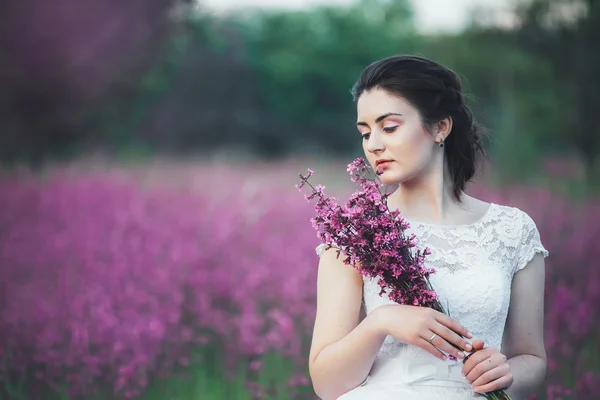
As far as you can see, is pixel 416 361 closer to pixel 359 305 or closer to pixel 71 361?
pixel 359 305

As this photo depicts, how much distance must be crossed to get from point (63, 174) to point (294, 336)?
684 cm

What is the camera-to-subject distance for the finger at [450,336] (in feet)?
5.64

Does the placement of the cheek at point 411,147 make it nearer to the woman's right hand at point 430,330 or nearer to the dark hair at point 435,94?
the dark hair at point 435,94

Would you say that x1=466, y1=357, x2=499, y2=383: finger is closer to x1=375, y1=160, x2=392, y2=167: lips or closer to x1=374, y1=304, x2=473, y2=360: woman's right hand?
x1=374, y1=304, x2=473, y2=360: woman's right hand

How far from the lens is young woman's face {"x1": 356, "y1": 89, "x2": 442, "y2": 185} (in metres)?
→ 2.03

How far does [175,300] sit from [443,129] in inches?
91.9

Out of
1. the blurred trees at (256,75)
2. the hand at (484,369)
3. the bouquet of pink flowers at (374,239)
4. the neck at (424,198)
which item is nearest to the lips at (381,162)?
the neck at (424,198)

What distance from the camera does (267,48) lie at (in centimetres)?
3275

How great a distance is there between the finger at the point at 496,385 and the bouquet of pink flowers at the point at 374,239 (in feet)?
0.14

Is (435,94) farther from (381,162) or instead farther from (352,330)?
(352,330)

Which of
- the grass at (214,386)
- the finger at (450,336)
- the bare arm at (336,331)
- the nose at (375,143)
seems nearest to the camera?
the finger at (450,336)

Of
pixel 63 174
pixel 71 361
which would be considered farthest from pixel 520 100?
pixel 71 361

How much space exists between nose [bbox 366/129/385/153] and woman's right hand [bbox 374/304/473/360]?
47 cm

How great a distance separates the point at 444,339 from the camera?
1751 millimetres
